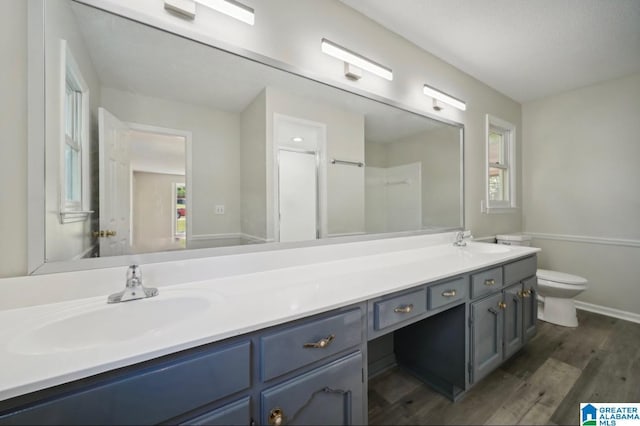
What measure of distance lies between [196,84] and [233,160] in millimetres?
363

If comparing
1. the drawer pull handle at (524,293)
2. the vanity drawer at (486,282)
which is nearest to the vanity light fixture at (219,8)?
the vanity drawer at (486,282)

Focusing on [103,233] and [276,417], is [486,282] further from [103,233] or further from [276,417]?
[103,233]

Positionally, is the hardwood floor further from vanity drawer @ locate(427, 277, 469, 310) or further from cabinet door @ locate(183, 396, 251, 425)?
cabinet door @ locate(183, 396, 251, 425)

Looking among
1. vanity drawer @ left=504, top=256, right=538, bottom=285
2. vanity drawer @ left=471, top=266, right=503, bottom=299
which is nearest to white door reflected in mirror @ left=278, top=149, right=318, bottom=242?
vanity drawer @ left=471, top=266, right=503, bottom=299

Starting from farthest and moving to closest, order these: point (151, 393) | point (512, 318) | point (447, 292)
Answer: point (512, 318) → point (447, 292) → point (151, 393)

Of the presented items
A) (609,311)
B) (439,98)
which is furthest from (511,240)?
(439,98)

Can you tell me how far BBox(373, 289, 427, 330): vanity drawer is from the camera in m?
1.06

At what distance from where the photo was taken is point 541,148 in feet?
9.95

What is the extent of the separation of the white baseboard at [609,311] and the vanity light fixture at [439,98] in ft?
8.22

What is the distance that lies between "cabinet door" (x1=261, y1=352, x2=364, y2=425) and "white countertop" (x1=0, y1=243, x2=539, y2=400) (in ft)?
0.72

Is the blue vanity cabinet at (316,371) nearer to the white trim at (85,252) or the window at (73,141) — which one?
the white trim at (85,252)

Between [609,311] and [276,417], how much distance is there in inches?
141

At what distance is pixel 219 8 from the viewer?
114cm

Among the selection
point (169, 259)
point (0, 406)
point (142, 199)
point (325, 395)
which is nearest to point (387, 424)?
point (325, 395)
